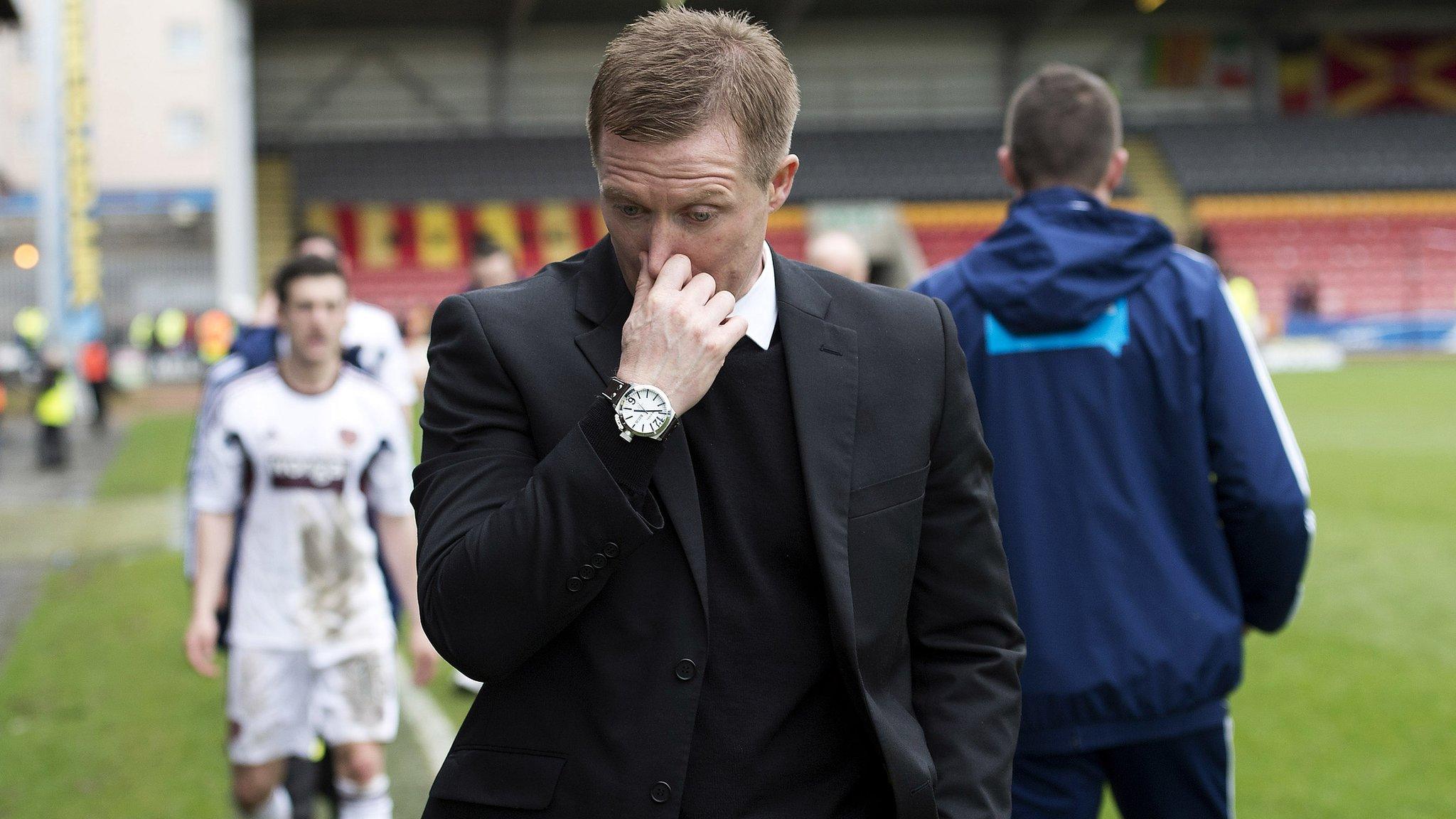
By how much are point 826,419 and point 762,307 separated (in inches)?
7.0

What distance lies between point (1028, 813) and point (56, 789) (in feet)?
14.0

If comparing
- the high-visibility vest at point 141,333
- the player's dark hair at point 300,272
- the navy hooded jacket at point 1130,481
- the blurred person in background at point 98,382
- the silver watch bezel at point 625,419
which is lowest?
the high-visibility vest at point 141,333

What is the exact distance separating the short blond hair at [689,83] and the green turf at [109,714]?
435 centimetres

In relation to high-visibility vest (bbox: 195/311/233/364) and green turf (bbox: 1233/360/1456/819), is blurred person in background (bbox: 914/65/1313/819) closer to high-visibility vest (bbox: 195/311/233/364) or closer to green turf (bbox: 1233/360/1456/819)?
green turf (bbox: 1233/360/1456/819)

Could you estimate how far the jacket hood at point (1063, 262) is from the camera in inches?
111

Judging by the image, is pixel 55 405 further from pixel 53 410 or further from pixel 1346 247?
pixel 1346 247

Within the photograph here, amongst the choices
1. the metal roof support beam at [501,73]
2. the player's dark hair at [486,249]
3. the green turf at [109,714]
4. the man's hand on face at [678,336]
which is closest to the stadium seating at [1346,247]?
the metal roof support beam at [501,73]

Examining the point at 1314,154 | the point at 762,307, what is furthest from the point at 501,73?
the point at 762,307

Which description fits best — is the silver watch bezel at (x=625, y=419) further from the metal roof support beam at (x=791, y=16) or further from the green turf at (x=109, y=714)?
the metal roof support beam at (x=791, y=16)

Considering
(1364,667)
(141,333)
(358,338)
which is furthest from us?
(141,333)

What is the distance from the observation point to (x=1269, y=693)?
6.46 m

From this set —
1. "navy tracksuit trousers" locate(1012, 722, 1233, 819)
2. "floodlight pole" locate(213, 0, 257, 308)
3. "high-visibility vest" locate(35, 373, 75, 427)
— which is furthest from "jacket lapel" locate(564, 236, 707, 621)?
"floodlight pole" locate(213, 0, 257, 308)

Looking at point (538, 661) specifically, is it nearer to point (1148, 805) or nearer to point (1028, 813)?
point (1028, 813)

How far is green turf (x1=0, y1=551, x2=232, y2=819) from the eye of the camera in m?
5.40
